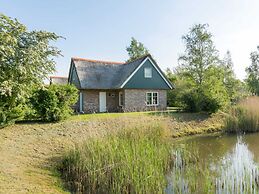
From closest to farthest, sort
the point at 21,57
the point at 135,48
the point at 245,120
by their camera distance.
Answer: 1. the point at 21,57
2. the point at 245,120
3. the point at 135,48

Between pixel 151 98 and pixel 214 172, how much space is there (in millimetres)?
14894

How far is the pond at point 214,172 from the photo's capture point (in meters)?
5.00

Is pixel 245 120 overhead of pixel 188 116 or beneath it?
beneath

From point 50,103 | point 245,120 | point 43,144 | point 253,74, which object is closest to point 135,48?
point 253,74

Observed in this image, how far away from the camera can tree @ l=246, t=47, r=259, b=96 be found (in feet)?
98.4

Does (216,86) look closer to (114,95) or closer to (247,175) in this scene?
(114,95)

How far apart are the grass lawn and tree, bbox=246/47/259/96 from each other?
63.0 feet

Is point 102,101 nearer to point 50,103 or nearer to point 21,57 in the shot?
point 50,103

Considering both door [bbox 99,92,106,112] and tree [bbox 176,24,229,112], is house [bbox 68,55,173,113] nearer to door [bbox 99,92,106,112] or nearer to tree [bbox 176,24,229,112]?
door [bbox 99,92,106,112]

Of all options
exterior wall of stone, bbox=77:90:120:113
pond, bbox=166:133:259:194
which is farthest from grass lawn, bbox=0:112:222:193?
exterior wall of stone, bbox=77:90:120:113

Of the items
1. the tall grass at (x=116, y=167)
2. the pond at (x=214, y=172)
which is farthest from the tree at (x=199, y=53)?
the tall grass at (x=116, y=167)

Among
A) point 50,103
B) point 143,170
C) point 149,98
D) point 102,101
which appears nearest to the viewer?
point 143,170

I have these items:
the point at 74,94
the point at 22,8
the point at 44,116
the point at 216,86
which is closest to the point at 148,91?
the point at 216,86

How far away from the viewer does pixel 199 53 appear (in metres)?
20.3
